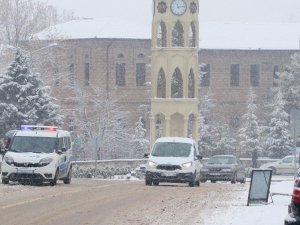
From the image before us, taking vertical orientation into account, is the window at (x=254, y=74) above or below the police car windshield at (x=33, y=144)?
above

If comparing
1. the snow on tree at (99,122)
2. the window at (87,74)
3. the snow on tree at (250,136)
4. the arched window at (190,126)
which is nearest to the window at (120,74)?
the snow on tree at (99,122)

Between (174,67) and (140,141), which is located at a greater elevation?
(174,67)

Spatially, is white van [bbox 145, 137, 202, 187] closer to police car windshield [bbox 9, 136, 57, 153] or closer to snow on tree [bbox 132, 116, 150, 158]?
police car windshield [bbox 9, 136, 57, 153]

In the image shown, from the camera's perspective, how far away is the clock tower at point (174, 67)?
Answer: 74375 millimetres

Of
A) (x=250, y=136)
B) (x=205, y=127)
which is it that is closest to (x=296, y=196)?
(x=250, y=136)

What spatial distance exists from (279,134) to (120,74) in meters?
20.9

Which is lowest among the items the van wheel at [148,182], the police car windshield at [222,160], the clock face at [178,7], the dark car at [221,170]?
the dark car at [221,170]

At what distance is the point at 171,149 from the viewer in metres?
38.8

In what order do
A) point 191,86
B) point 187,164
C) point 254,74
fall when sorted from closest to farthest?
1. point 187,164
2. point 191,86
3. point 254,74

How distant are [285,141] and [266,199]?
190 feet

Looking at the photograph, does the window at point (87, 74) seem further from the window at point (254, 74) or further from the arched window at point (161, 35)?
the arched window at point (161, 35)

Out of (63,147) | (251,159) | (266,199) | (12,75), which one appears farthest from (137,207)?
(251,159)

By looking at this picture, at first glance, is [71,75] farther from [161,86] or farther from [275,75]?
[161,86]

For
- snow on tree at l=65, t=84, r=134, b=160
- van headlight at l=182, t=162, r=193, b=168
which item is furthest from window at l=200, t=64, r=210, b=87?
van headlight at l=182, t=162, r=193, b=168
